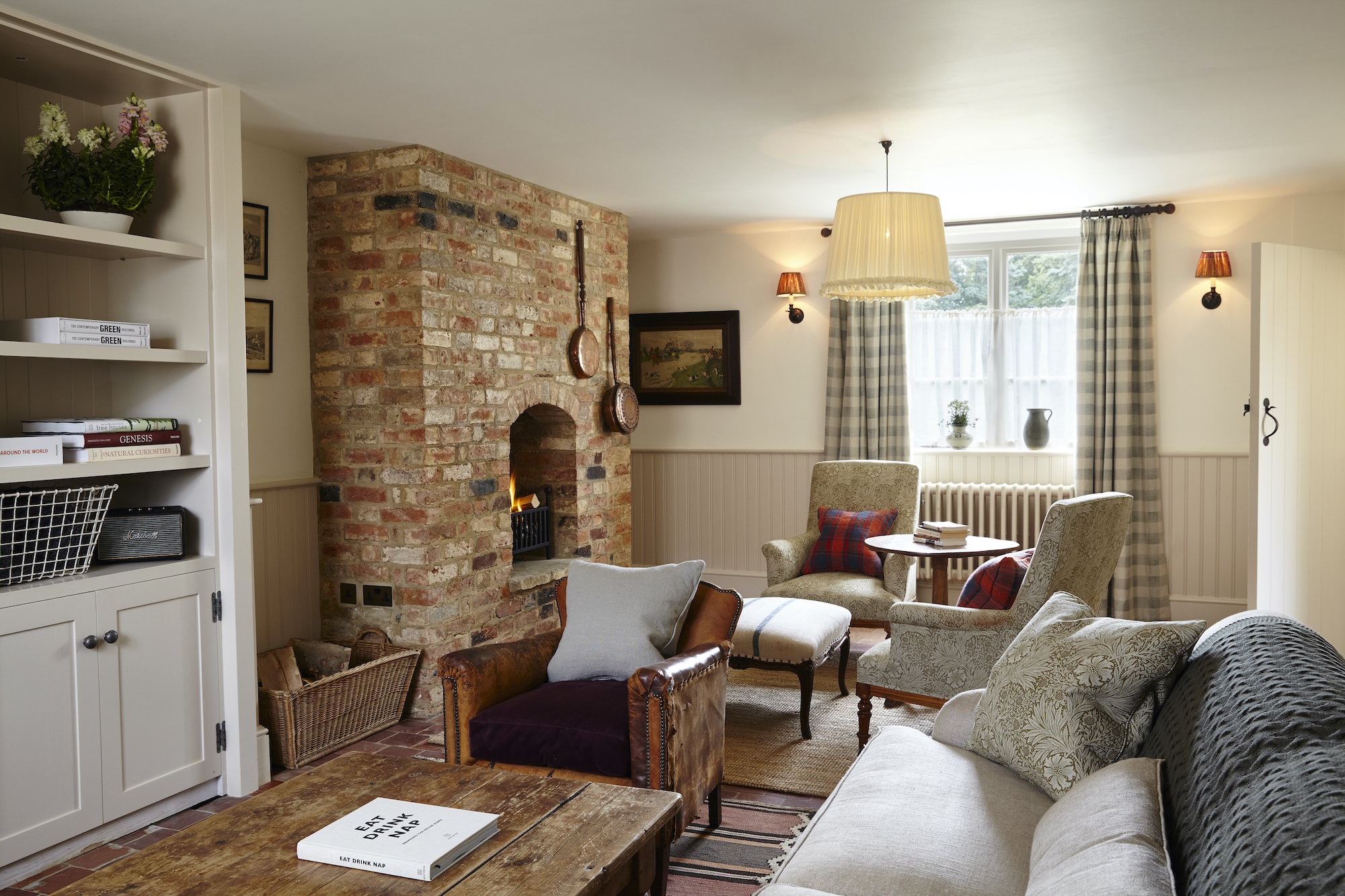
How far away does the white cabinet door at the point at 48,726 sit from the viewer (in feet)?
8.54

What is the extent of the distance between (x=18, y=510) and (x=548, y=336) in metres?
2.64

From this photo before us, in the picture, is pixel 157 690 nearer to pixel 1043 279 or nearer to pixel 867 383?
pixel 867 383

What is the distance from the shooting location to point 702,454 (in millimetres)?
6617

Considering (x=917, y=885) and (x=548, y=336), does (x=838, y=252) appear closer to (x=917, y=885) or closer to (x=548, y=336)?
(x=548, y=336)

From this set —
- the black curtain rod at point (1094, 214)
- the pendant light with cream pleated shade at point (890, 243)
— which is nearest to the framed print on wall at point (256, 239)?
the pendant light with cream pleated shade at point (890, 243)

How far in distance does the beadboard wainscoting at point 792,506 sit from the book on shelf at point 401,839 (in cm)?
447

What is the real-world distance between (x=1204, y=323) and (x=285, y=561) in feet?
16.6

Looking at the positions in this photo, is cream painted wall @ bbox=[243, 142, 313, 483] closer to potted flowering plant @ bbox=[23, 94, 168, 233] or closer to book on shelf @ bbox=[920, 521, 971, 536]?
potted flowering plant @ bbox=[23, 94, 168, 233]

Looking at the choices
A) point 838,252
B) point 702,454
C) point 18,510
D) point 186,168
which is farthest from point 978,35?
point 702,454

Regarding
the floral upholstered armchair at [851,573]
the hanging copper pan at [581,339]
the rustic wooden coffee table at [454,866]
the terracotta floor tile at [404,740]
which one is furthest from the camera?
the hanging copper pan at [581,339]

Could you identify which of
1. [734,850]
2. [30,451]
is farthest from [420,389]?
[734,850]

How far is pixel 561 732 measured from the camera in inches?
105

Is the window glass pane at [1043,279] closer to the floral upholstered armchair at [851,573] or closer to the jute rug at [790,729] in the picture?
the floral upholstered armchair at [851,573]

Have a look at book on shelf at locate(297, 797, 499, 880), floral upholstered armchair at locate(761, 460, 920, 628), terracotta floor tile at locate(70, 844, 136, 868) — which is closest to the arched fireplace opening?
floral upholstered armchair at locate(761, 460, 920, 628)
